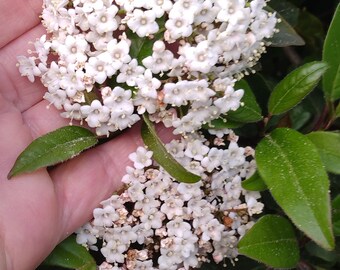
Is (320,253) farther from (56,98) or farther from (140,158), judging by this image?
(56,98)

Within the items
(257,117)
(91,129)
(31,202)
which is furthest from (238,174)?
(31,202)

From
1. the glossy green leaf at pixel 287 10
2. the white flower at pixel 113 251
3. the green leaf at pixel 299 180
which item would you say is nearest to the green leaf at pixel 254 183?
the green leaf at pixel 299 180

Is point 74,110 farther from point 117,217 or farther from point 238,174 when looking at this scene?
point 238,174

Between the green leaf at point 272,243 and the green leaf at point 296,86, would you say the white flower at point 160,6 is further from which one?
the green leaf at point 272,243

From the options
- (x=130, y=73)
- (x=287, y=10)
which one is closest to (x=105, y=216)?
(x=130, y=73)

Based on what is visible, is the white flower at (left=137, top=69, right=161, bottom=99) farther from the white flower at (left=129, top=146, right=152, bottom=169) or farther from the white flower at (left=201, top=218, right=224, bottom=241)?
the white flower at (left=201, top=218, right=224, bottom=241)

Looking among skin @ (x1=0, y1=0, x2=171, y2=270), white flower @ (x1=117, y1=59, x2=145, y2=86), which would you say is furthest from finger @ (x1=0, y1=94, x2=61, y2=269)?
white flower @ (x1=117, y1=59, x2=145, y2=86)
